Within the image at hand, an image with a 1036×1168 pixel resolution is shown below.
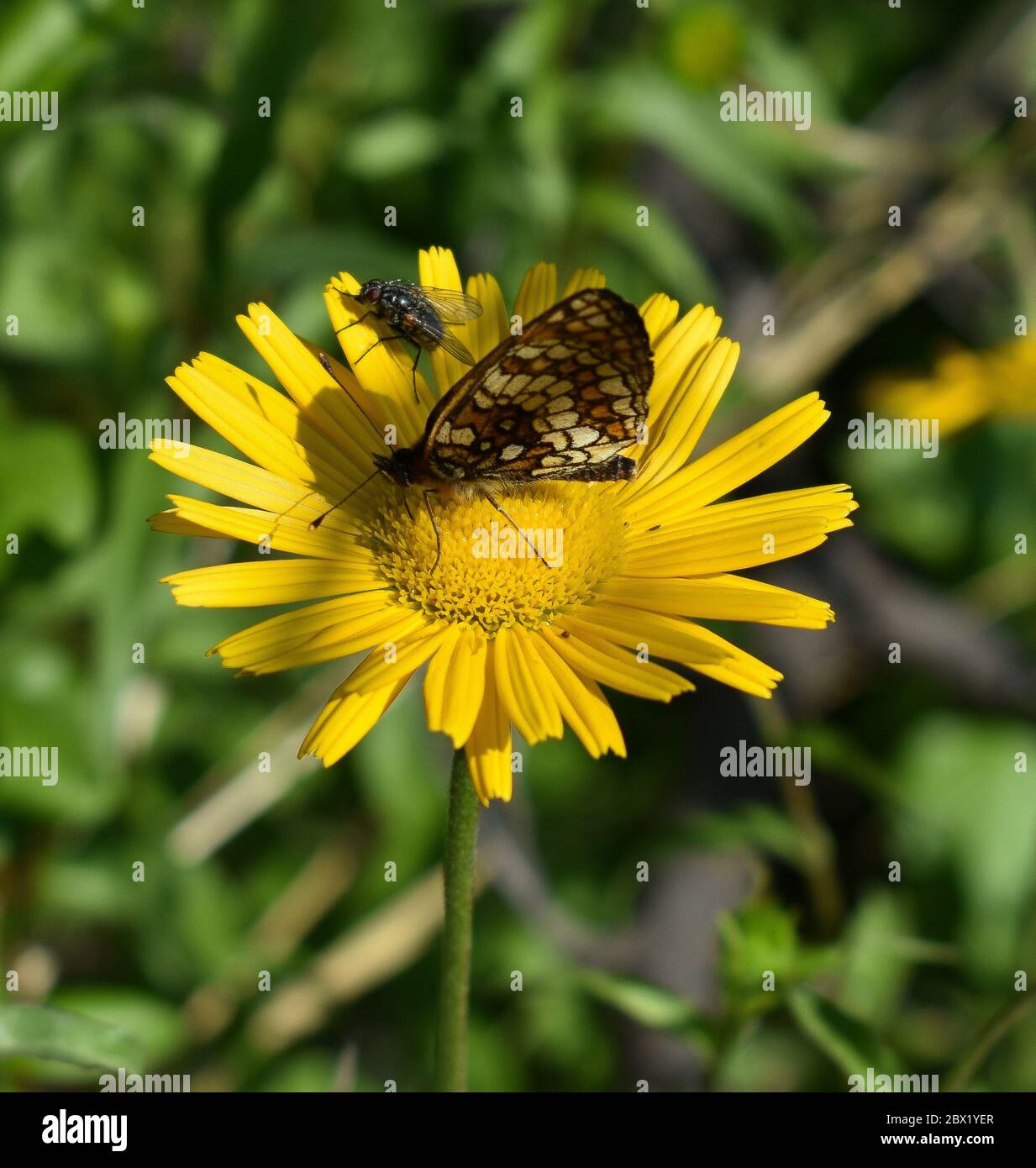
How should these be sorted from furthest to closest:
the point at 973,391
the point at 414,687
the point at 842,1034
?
1. the point at 973,391
2. the point at 414,687
3. the point at 842,1034

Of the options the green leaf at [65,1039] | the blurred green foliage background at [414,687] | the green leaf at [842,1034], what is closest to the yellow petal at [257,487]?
the blurred green foliage background at [414,687]

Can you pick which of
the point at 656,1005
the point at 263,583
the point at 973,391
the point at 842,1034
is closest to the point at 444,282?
the point at 263,583

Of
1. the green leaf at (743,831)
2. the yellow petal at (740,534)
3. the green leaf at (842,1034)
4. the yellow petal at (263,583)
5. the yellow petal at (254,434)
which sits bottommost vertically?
the green leaf at (842,1034)

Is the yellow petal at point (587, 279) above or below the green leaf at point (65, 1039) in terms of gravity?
above

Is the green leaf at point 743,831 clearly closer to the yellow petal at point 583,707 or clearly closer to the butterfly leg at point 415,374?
the yellow petal at point 583,707

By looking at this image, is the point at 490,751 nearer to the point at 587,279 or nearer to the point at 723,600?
the point at 723,600

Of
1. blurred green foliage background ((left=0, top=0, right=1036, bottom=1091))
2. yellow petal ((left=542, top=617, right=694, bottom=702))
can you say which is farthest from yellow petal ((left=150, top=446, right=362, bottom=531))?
blurred green foliage background ((left=0, top=0, right=1036, bottom=1091))

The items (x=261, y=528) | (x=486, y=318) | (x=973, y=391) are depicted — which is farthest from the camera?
(x=973, y=391)
